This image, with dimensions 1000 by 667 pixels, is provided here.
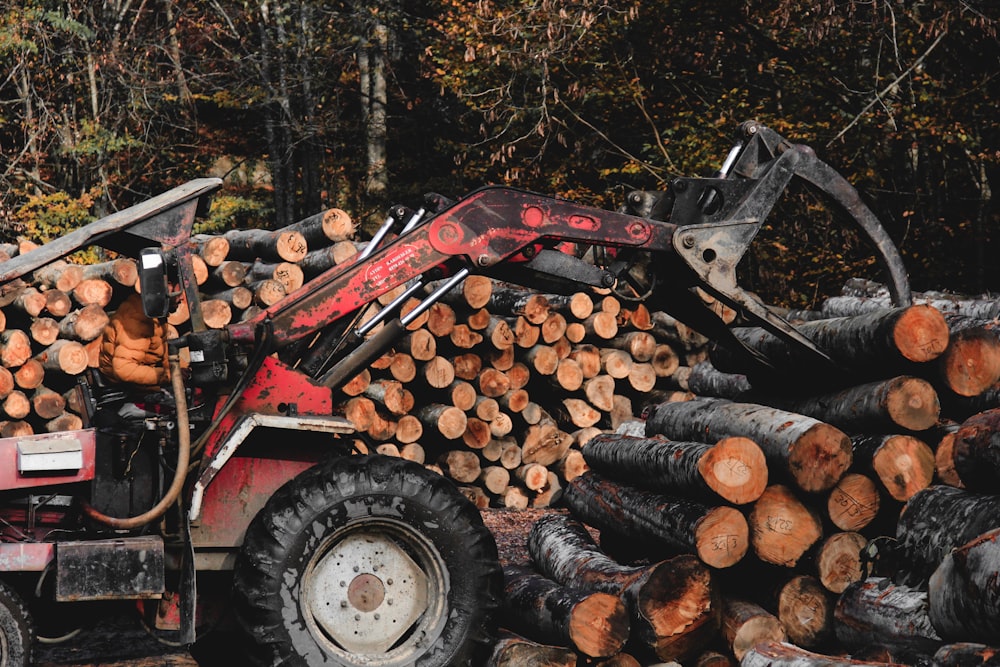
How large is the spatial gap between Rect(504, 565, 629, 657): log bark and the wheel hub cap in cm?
70

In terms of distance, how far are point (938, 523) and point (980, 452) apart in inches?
16.1

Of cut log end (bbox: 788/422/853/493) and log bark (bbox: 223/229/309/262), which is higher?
Result: log bark (bbox: 223/229/309/262)

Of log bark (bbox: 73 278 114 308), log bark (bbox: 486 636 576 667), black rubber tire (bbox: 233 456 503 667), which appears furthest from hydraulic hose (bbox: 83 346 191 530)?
log bark (bbox: 73 278 114 308)

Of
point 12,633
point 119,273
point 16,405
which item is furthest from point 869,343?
point 16,405

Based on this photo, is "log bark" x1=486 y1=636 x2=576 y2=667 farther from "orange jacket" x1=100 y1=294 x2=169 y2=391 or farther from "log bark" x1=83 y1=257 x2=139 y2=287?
"log bark" x1=83 y1=257 x2=139 y2=287

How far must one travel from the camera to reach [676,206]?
6.64 meters

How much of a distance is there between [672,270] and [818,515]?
62.0 inches

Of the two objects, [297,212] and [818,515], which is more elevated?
[297,212]

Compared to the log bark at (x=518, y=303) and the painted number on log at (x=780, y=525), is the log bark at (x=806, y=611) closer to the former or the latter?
the painted number on log at (x=780, y=525)

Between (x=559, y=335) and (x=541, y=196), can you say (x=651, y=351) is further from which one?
(x=541, y=196)

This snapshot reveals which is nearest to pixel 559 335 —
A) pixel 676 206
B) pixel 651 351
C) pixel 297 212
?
pixel 651 351

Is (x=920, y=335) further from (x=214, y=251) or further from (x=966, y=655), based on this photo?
(x=214, y=251)

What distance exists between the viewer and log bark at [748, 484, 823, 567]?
5.98m

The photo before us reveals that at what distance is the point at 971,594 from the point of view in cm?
424
